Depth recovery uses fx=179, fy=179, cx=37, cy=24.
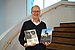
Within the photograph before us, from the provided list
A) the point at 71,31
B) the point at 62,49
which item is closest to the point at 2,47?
the point at 62,49

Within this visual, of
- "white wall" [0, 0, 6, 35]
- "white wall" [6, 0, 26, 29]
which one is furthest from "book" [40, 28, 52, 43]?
"white wall" [0, 0, 6, 35]

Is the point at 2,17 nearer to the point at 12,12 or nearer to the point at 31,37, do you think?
the point at 12,12

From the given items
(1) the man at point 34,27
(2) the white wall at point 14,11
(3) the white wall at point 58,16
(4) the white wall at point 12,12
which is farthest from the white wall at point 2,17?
(1) the man at point 34,27

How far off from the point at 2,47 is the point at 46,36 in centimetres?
180

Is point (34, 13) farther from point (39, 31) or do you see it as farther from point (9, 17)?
point (9, 17)

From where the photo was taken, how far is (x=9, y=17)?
6797 millimetres

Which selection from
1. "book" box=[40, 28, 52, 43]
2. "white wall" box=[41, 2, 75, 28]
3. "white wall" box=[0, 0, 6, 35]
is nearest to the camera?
"book" box=[40, 28, 52, 43]

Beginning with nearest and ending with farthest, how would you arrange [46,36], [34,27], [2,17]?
[46,36] < [34,27] < [2,17]

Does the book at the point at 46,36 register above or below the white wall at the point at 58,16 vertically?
below

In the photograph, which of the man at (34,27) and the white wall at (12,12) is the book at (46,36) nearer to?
the man at (34,27)

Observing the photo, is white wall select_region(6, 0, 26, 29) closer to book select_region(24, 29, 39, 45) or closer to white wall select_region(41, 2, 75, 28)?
white wall select_region(41, 2, 75, 28)

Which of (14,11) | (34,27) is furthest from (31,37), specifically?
(14,11)

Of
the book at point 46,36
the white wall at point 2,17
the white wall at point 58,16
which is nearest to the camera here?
the book at point 46,36

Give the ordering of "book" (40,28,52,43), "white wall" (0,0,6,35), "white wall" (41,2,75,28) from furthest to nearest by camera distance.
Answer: "white wall" (0,0,6,35) → "white wall" (41,2,75,28) → "book" (40,28,52,43)
